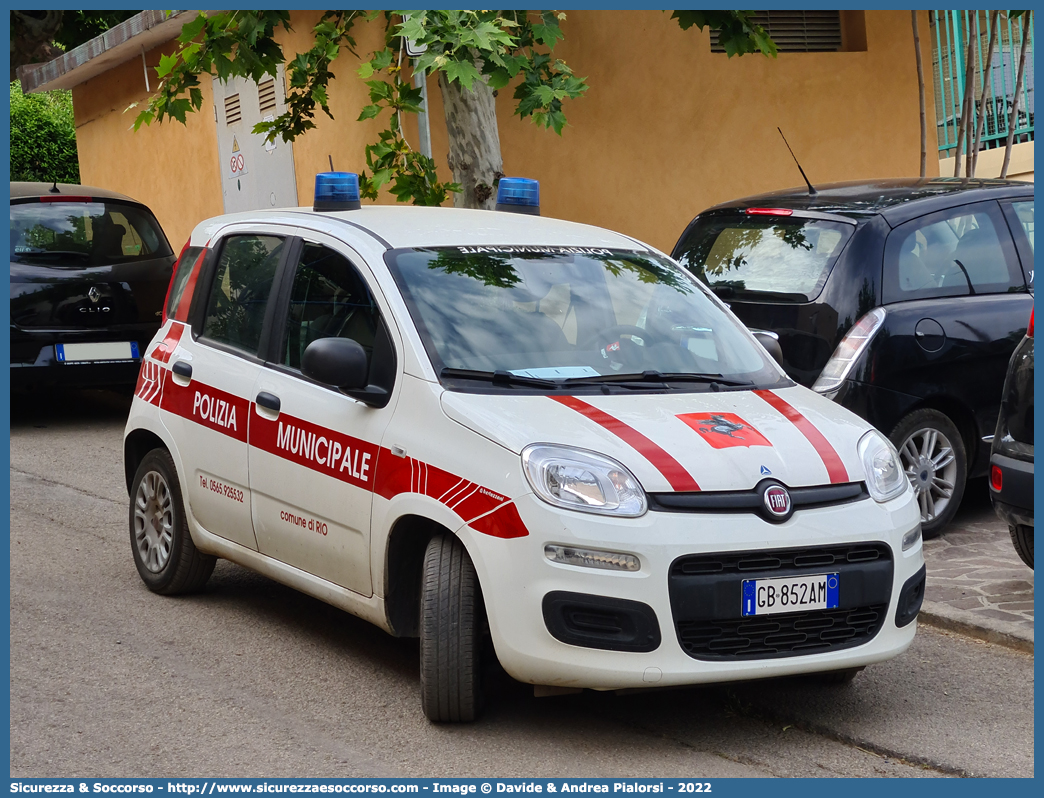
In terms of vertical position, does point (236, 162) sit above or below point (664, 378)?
above

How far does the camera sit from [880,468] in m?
4.64

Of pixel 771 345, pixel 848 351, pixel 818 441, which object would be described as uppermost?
pixel 771 345

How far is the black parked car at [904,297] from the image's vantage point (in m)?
6.76

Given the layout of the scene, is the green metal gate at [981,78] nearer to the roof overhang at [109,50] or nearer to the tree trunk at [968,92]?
the tree trunk at [968,92]

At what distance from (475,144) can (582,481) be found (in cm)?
654

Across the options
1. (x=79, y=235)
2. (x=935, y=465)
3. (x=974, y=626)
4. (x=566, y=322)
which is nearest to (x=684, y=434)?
(x=566, y=322)

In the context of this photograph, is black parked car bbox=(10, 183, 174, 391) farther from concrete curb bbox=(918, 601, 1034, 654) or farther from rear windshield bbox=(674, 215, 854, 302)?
concrete curb bbox=(918, 601, 1034, 654)

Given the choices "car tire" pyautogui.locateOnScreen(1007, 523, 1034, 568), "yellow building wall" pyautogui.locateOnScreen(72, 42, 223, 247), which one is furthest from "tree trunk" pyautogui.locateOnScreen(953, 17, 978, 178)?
"yellow building wall" pyautogui.locateOnScreen(72, 42, 223, 247)

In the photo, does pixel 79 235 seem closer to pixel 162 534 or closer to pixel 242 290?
pixel 162 534

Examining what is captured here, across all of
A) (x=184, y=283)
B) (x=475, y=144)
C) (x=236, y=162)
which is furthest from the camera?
(x=236, y=162)

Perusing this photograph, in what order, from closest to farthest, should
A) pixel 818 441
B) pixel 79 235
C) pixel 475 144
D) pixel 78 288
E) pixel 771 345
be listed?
pixel 818 441
pixel 771 345
pixel 475 144
pixel 78 288
pixel 79 235

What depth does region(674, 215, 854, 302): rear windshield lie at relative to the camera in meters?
6.93

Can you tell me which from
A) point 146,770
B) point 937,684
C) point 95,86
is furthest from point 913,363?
point 95,86
